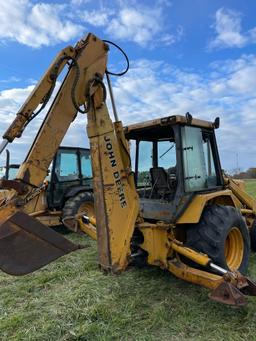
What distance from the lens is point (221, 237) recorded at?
4.25 metres

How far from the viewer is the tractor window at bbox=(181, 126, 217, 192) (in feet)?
14.7

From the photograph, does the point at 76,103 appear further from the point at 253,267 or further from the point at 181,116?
the point at 253,267

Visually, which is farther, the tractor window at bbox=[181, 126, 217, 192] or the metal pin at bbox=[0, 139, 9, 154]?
the tractor window at bbox=[181, 126, 217, 192]

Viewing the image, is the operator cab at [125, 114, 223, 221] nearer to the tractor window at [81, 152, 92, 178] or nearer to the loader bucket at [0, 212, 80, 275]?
the loader bucket at [0, 212, 80, 275]

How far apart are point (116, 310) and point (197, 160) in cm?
212

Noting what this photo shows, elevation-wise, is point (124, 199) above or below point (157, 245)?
above

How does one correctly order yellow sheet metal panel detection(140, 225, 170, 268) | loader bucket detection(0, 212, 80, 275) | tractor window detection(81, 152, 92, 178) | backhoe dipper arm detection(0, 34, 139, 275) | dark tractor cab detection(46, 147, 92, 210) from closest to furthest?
loader bucket detection(0, 212, 80, 275) < backhoe dipper arm detection(0, 34, 139, 275) < yellow sheet metal panel detection(140, 225, 170, 268) < dark tractor cab detection(46, 147, 92, 210) < tractor window detection(81, 152, 92, 178)

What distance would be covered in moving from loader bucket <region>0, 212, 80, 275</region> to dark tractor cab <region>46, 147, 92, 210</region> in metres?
5.26

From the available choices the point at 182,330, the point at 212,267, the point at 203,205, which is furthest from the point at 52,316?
the point at 203,205

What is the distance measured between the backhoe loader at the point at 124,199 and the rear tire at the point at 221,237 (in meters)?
0.01

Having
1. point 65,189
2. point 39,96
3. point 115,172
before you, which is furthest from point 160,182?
point 65,189

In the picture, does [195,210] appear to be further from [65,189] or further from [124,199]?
[65,189]

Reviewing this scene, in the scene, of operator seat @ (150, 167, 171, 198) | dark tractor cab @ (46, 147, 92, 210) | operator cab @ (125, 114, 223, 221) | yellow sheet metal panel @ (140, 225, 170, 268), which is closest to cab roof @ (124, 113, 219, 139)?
operator cab @ (125, 114, 223, 221)

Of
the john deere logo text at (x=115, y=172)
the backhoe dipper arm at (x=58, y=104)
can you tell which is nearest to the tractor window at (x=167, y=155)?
the john deere logo text at (x=115, y=172)
